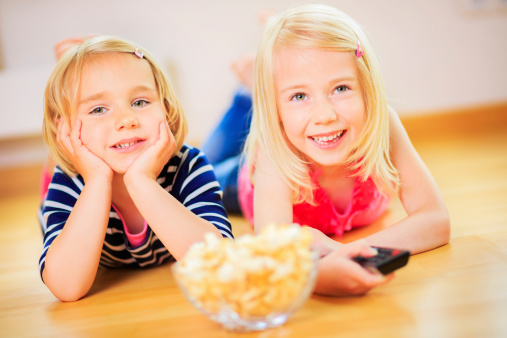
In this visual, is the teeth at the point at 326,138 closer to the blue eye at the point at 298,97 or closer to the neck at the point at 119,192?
the blue eye at the point at 298,97

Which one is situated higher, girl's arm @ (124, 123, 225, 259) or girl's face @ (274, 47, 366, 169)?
girl's face @ (274, 47, 366, 169)

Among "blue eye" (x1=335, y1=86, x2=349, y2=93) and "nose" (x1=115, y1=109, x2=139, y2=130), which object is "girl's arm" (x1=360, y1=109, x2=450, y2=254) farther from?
"nose" (x1=115, y1=109, x2=139, y2=130)

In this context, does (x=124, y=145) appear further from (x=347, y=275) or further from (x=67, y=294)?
(x=347, y=275)

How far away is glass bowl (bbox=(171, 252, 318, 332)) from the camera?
69 cm

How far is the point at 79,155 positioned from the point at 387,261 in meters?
0.59

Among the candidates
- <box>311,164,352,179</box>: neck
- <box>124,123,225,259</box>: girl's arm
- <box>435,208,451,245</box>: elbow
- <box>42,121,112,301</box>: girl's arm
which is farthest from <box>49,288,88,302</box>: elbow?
<box>435,208,451,245</box>: elbow

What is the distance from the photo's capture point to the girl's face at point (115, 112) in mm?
1048

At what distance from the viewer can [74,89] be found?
106cm

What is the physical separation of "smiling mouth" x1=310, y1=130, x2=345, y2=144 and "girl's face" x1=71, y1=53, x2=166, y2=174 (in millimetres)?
303

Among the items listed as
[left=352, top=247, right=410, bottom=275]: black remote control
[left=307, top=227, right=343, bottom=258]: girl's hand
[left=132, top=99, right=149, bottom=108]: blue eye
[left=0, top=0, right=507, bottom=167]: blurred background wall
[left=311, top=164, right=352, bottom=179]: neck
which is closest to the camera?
[left=352, top=247, right=410, bottom=275]: black remote control

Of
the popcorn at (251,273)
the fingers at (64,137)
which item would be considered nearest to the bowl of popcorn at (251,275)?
the popcorn at (251,273)

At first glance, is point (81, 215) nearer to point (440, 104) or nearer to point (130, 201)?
point (130, 201)

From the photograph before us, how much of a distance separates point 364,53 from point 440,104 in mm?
1725

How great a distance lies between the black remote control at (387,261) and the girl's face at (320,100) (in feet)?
1.01
